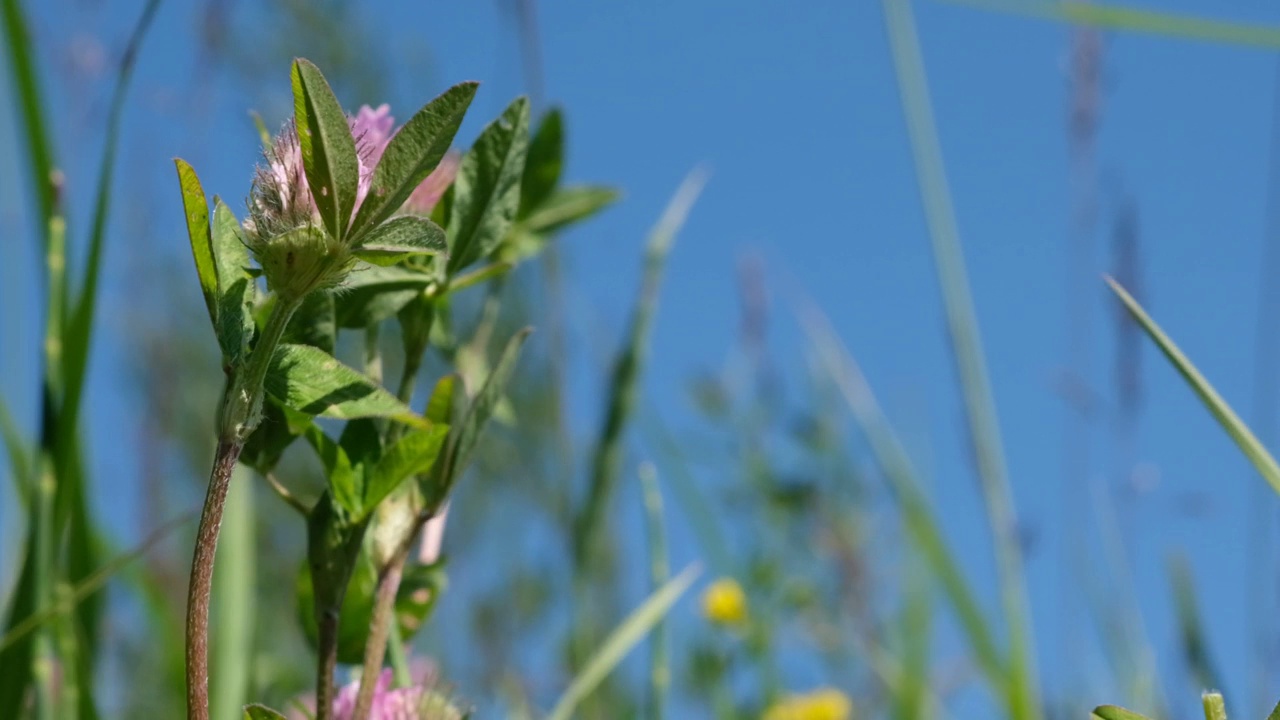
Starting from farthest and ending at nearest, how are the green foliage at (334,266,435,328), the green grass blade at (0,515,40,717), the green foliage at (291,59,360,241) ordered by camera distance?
the green grass blade at (0,515,40,717), the green foliage at (334,266,435,328), the green foliage at (291,59,360,241)

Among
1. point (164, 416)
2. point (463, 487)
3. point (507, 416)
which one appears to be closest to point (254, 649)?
point (507, 416)

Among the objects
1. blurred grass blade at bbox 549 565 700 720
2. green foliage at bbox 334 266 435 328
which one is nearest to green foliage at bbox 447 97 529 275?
green foliage at bbox 334 266 435 328

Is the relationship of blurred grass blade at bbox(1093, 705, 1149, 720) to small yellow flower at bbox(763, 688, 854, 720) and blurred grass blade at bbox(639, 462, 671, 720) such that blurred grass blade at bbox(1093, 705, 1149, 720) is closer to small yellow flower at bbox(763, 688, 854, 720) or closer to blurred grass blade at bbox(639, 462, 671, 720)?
blurred grass blade at bbox(639, 462, 671, 720)

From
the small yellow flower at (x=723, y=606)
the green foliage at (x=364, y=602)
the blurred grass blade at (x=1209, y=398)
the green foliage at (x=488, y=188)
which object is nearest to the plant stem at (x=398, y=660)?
the green foliage at (x=364, y=602)

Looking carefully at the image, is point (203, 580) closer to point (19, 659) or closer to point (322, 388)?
point (322, 388)

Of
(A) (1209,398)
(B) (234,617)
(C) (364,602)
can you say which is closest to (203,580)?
(C) (364,602)

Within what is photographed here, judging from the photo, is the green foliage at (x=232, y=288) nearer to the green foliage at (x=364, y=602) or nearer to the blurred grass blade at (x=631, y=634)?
the green foliage at (x=364, y=602)
